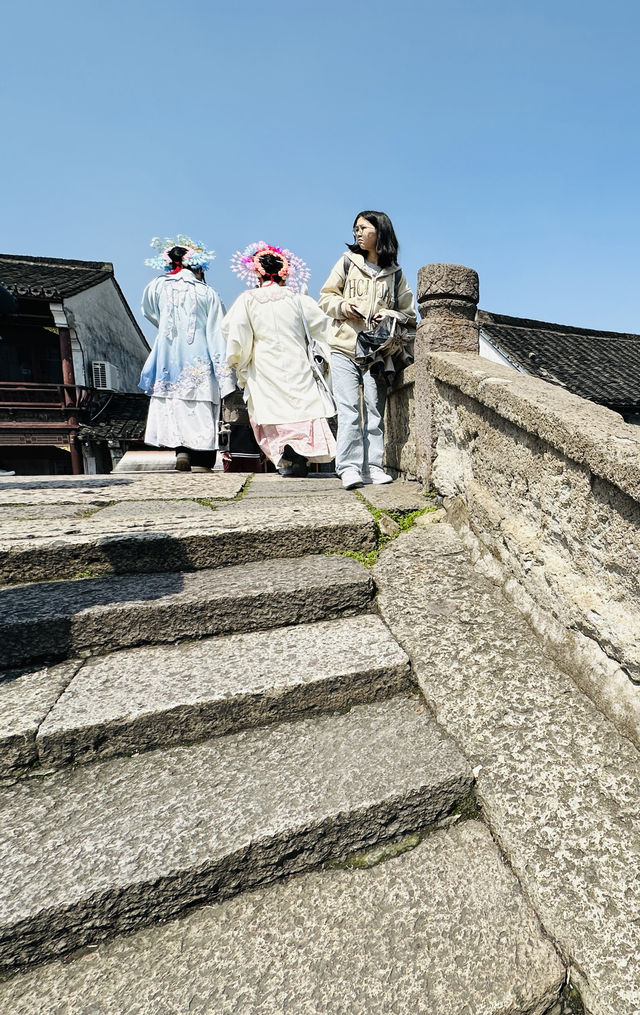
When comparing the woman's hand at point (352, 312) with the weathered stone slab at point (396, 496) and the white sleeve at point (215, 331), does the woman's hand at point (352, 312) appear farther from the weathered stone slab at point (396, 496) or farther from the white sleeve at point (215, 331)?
the white sleeve at point (215, 331)

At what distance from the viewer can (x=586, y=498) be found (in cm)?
149

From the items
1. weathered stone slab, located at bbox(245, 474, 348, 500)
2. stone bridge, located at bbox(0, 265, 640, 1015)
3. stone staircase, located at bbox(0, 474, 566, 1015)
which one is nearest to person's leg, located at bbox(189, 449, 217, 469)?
weathered stone slab, located at bbox(245, 474, 348, 500)

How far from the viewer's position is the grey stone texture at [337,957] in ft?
2.85

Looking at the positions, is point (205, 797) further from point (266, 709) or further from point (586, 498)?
point (586, 498)

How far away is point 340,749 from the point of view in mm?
1308

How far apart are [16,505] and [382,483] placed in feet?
7.44

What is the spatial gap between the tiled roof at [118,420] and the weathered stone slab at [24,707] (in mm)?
11632

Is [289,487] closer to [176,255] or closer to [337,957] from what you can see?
[337,957]

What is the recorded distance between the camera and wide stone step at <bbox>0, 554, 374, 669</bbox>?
5.06ft

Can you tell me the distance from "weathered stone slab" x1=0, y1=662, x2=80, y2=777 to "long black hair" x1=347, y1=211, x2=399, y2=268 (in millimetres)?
3178

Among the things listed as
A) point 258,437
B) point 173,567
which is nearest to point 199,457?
point 258,437

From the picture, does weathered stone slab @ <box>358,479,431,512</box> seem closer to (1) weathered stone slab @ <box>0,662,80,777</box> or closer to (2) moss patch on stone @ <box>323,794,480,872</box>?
(2) moss patch on stone @ <box>323,794,480,872</box>

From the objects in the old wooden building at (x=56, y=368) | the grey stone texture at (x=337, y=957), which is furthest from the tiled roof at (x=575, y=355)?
the grey stone texture at (x=337, y=957)

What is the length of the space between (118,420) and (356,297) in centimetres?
1237
